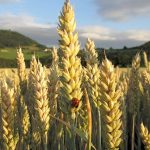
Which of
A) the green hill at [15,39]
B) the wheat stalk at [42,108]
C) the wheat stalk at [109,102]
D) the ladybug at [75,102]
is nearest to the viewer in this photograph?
the wheat stalk at [109,102]

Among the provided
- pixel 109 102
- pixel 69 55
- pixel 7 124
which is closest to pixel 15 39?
pixel 7 124

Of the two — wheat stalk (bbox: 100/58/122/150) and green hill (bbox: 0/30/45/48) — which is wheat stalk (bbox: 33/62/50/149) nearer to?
wheat stalk (bbox: 100/58/122/150)

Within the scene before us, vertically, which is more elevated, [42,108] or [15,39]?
[15,39]

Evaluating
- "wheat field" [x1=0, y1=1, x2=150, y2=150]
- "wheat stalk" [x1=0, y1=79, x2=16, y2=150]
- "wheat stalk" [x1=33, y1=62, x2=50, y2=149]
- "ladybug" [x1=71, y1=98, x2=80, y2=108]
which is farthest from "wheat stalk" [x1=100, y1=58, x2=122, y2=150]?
"wheat stalk" [x1=0, y1=79, x2=16, y2=150]

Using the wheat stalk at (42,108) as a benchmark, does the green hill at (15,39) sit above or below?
above

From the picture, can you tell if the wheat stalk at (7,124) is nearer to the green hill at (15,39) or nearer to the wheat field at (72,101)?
the wheat field at (72,101)

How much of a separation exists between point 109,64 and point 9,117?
841mm

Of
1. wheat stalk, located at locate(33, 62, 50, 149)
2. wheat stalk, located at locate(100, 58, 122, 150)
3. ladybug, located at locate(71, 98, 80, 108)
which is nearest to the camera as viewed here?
wheat stalk, located at locate(100, 58, 122, 150)

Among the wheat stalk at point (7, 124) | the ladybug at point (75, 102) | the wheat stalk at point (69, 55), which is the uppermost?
the wheat stalk at point (69, 55)

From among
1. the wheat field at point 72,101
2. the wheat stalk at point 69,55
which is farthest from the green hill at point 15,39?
the wheat stalk at point 69,55

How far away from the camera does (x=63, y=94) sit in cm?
171

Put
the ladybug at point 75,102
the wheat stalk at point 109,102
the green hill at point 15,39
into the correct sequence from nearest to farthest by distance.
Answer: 1. the wheat stalk at point 109,102
2. the ladybug at point 75,102
3. the green hill at point 15,39

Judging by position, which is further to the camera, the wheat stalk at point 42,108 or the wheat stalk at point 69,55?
the wheat stalk at point 42,108

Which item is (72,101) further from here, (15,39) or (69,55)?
(15,39)
